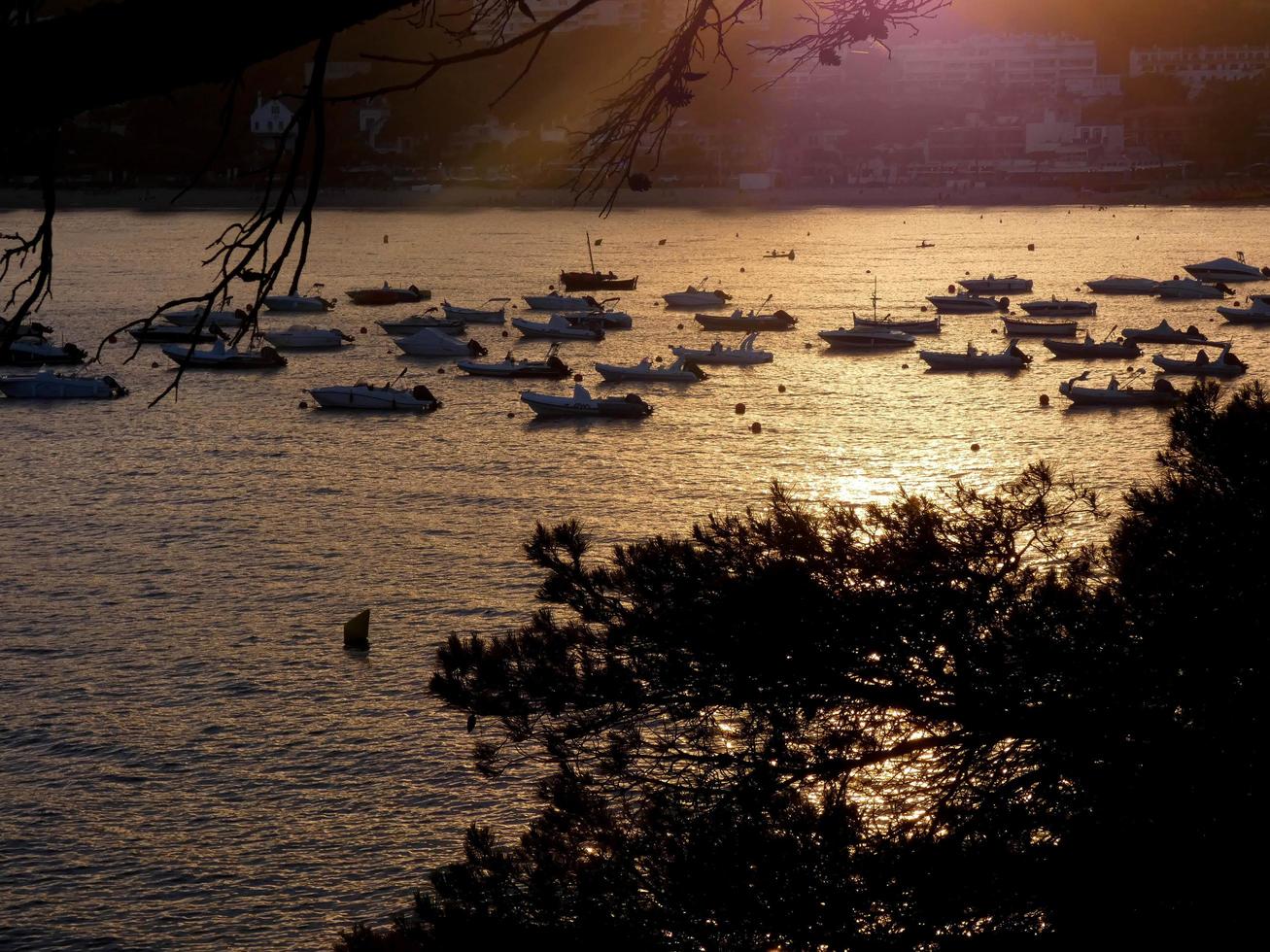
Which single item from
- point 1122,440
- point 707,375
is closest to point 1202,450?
point 1122,440

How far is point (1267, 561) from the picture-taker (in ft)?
24.8

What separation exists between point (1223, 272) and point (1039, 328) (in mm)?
19571

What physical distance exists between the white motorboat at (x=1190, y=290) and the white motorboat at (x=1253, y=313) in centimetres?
683

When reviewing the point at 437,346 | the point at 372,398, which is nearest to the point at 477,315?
the point at 437,346

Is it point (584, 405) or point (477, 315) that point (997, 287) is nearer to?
point (477, 315)

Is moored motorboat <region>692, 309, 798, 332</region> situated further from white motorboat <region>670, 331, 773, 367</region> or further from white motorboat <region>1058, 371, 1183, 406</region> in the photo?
white motorboat <region>1058, 371, 1183, 406</region>

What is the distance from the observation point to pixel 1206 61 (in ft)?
605

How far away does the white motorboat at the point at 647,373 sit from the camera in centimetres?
4028

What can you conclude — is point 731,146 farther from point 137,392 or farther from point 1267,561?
point 1267,561

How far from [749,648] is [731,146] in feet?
464

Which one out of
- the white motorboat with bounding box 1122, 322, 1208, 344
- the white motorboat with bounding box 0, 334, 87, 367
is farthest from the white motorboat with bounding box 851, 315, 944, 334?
the white motorboat with bounding box 0, 334, 87, 367

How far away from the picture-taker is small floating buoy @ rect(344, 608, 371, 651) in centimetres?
1891

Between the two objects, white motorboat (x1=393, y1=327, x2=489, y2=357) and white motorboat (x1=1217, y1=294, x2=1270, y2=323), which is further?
white motorboat (x1=1217, y1=294, x2=1270, y2=323)

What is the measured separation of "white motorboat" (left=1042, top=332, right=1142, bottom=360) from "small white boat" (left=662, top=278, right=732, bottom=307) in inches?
610
